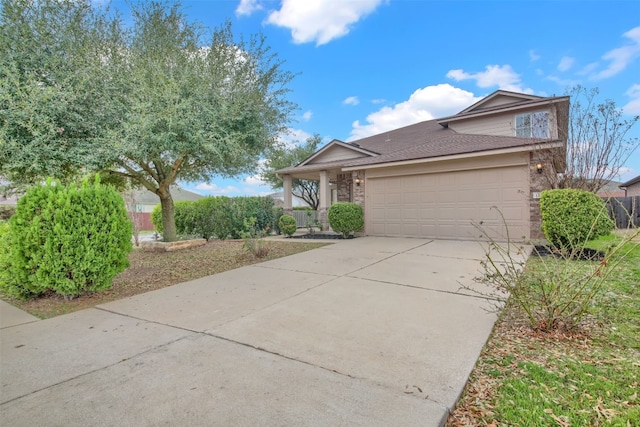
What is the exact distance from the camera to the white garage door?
30.1ft

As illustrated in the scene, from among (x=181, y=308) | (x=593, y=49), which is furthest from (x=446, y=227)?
(x=181, y=308)

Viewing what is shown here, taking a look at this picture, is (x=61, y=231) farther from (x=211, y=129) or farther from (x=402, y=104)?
(x=402, y=104)

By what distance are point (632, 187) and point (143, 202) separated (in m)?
38.5

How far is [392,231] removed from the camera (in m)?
11.2

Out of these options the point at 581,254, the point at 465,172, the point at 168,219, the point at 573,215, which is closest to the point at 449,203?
the point at 465,172

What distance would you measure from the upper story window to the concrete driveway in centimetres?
931

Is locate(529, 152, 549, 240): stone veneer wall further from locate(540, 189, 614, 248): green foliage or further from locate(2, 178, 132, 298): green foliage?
locate(2, 178, 132, 298): green foliage

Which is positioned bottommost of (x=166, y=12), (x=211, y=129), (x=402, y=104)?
(x=211, y=129)

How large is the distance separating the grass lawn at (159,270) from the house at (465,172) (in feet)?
11.4

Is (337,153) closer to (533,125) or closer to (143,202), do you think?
(533,125)

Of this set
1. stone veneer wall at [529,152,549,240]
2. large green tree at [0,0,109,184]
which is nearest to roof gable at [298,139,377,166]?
stone veneer wall at [529,152,549,240]

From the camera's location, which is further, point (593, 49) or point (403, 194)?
point (403, 194)

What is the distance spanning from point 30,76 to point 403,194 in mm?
10055

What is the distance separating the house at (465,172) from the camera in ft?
29.6
